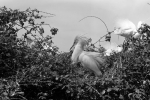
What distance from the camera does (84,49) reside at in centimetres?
691

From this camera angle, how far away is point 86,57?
21.4ft

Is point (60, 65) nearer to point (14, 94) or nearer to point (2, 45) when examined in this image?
point (2, 45)

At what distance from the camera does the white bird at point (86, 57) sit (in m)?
6.34

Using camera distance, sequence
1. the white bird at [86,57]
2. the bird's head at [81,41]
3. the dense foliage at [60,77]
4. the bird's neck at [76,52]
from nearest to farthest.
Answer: the dense foliage at [60,77] < the white bird at [86,57] < the bird's neck at [76,52] < the bird's head at [81,41]

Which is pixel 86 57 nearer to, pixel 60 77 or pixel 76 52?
pixel 76 52

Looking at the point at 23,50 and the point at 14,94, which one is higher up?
the point at 23,50

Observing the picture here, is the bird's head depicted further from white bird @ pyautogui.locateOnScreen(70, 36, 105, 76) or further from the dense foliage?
the dense foliage

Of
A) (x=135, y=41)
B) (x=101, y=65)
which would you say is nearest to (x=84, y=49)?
(x=101, y=65)

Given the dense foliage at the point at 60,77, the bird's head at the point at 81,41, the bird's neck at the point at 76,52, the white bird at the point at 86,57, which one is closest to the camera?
the dense foliage at the point at 60,77

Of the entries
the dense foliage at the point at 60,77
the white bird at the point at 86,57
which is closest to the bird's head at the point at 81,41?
the white bird at the point at 86,57

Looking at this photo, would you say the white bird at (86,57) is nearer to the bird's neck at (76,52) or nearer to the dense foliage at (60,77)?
the bird's neck at (76,52)

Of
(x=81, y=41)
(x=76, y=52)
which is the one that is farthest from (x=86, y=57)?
(x=81, y=41)

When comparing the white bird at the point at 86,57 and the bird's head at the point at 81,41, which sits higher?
the bird's head at the point at 81,41

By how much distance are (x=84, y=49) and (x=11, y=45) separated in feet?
6.92
